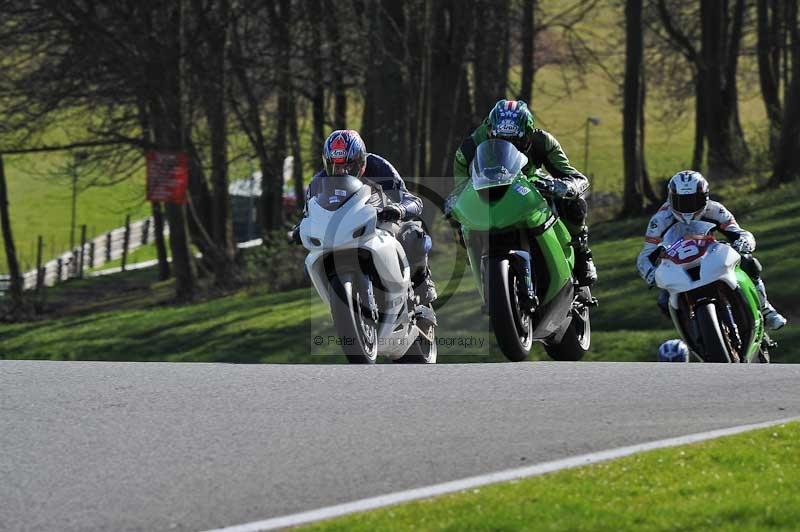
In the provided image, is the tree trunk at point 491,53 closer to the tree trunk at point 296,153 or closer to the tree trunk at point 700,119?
the tree trunk at point 296,153

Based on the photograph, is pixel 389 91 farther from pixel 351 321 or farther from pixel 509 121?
pixel 351 321

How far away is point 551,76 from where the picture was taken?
359 ft

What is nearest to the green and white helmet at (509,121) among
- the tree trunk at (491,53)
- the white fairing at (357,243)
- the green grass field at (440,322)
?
the white fairing at (357,243)

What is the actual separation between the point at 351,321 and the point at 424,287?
1.77 m

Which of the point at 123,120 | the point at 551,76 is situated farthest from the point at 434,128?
the point at 551,76

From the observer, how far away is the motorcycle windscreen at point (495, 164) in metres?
10.8

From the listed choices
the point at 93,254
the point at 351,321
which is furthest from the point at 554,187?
the point at 93,254

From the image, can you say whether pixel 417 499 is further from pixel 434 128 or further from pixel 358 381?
pixel 434 128

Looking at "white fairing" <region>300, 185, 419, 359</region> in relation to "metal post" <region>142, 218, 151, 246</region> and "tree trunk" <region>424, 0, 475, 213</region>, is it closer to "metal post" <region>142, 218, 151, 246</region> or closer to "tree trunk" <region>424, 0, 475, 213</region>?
"tree trunk" <region>424, 0, 475, 213</region>

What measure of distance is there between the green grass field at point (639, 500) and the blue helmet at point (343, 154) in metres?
4.38

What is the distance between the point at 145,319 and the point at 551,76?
3327 inches

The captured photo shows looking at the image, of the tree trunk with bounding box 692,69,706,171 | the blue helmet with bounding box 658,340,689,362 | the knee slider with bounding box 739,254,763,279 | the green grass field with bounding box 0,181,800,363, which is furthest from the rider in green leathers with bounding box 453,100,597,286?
the tree trunk with bounding box 692,69,706,171

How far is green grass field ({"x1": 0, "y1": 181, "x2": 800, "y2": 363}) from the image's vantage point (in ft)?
68.5

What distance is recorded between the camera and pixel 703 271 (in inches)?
460
